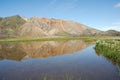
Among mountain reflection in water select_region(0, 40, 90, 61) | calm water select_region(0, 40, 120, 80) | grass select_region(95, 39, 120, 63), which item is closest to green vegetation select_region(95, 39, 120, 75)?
grass select_region(95, 39, 120, 63)

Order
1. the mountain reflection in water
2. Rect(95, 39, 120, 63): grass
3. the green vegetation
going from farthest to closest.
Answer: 1. the mountain reflection in water
2. Rect(95, 39, 120, 63): grass
3. the green vegetation

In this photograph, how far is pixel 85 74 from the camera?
1616cm

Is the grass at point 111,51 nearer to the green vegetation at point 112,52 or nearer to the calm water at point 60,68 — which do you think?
the green vegetation at point 112,52

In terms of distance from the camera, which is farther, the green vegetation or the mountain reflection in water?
the mountain reflection in water

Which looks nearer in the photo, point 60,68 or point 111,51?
point 60,68

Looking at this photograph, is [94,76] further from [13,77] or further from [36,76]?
[13,77]

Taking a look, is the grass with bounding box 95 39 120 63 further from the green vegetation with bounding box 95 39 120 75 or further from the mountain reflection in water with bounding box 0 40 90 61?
the mountain reflection in water with bounding box 0 40 90 61

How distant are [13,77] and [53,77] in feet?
10.1

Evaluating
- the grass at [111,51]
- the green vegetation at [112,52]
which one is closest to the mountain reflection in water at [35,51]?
the grass at [111,51]

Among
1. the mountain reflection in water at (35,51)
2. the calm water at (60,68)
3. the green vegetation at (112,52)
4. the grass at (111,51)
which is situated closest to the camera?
the calm water at (60,68)

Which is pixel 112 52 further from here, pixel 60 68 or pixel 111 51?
pixel 60 68

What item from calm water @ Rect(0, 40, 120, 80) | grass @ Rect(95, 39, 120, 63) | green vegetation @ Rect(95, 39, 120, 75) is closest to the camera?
calm water @ Rect(0, 40, 120, 80)

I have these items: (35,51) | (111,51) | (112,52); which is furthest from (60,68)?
(35,51)

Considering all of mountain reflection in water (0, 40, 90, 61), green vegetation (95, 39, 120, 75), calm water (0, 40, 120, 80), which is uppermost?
green vegetation (95, 39, 120, 75)
